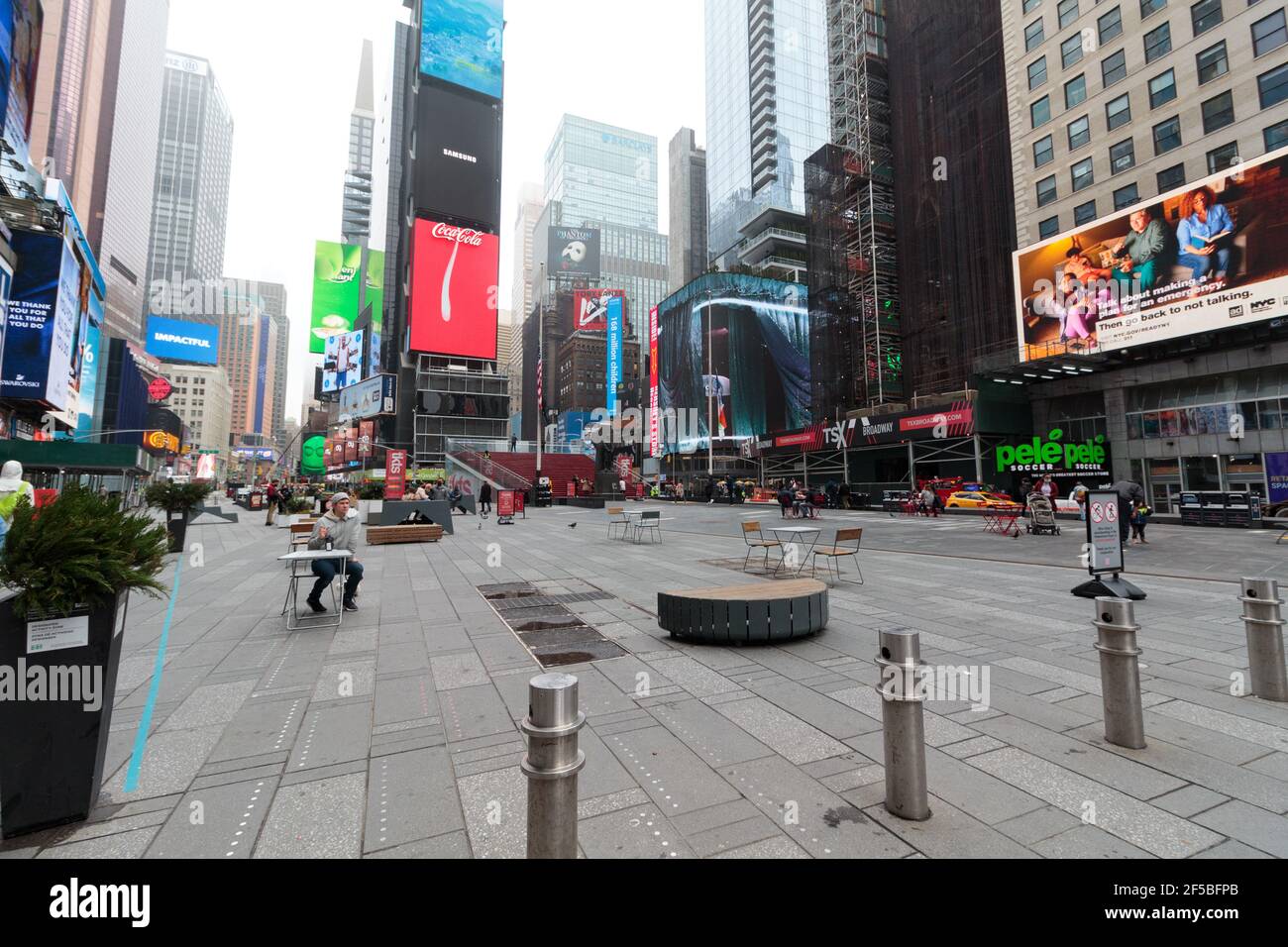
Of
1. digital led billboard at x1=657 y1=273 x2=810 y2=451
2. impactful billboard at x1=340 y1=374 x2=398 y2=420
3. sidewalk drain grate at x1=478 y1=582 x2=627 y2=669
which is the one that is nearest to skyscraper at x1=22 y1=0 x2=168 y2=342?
impactful billboard at x1=340 y1=374 x2=398 y2=420

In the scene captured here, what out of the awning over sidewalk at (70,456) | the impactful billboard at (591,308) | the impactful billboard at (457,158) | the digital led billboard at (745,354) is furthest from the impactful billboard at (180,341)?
the digital led billboard at (745,354)

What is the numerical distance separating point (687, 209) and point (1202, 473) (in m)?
129

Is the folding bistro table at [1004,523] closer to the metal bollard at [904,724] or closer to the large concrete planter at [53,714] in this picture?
the metal bollard at [904,724]

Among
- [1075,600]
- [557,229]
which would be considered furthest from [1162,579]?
[557,229]

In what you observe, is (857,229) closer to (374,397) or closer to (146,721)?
(146,721)

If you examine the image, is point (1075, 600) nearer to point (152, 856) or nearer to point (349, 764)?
point (349, 764)

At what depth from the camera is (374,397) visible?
75.4 meters

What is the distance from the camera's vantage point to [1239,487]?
2553 cm

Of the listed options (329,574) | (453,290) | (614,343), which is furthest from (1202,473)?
(614,343)

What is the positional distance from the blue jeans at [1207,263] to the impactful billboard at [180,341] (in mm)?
110273

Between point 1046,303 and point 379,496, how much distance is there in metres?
40.2

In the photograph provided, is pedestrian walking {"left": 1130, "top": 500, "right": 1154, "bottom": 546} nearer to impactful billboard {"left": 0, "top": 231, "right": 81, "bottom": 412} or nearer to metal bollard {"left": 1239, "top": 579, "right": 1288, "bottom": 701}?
metal bollard {"left": 1239, "top": 579, "right": 1288, "bottom": 701}

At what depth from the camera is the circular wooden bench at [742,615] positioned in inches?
241

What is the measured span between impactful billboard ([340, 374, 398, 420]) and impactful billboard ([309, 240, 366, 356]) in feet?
98.3
